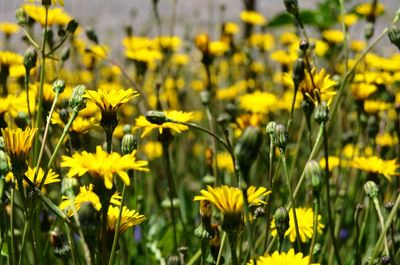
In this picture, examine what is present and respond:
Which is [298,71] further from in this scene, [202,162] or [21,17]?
[202,162]

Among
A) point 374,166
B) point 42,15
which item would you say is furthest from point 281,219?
point 42,15

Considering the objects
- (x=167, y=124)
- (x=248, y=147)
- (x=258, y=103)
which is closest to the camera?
(x=248, y=147)

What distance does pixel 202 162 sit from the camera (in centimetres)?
306

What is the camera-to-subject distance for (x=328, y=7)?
2547mm

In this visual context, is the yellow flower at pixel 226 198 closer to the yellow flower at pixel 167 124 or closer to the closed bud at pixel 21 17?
the yellow flower at pixel 167 124

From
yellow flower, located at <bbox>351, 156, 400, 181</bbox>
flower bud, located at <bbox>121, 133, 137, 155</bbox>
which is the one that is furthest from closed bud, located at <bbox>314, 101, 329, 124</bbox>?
yellow flower, located at <bbox>351, 156, 400, 181</bbox>

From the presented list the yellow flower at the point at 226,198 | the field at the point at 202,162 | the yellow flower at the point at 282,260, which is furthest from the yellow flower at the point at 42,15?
the yellow flower at the point at 282,260

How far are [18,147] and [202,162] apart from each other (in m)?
2.02

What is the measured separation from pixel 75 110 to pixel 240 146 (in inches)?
14.0

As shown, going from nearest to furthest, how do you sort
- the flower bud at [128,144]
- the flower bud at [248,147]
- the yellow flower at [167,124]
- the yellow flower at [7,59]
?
the flower bud at [248,147]
the flower bud at [128,144]
the yellow flower at [167,124]
the yellow flower at [7,59]

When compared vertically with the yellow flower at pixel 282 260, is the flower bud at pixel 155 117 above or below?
above

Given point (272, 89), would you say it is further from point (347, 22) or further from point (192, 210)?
point (192, 210)

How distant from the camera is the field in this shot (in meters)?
1.06

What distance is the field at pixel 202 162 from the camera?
1.06 metres
